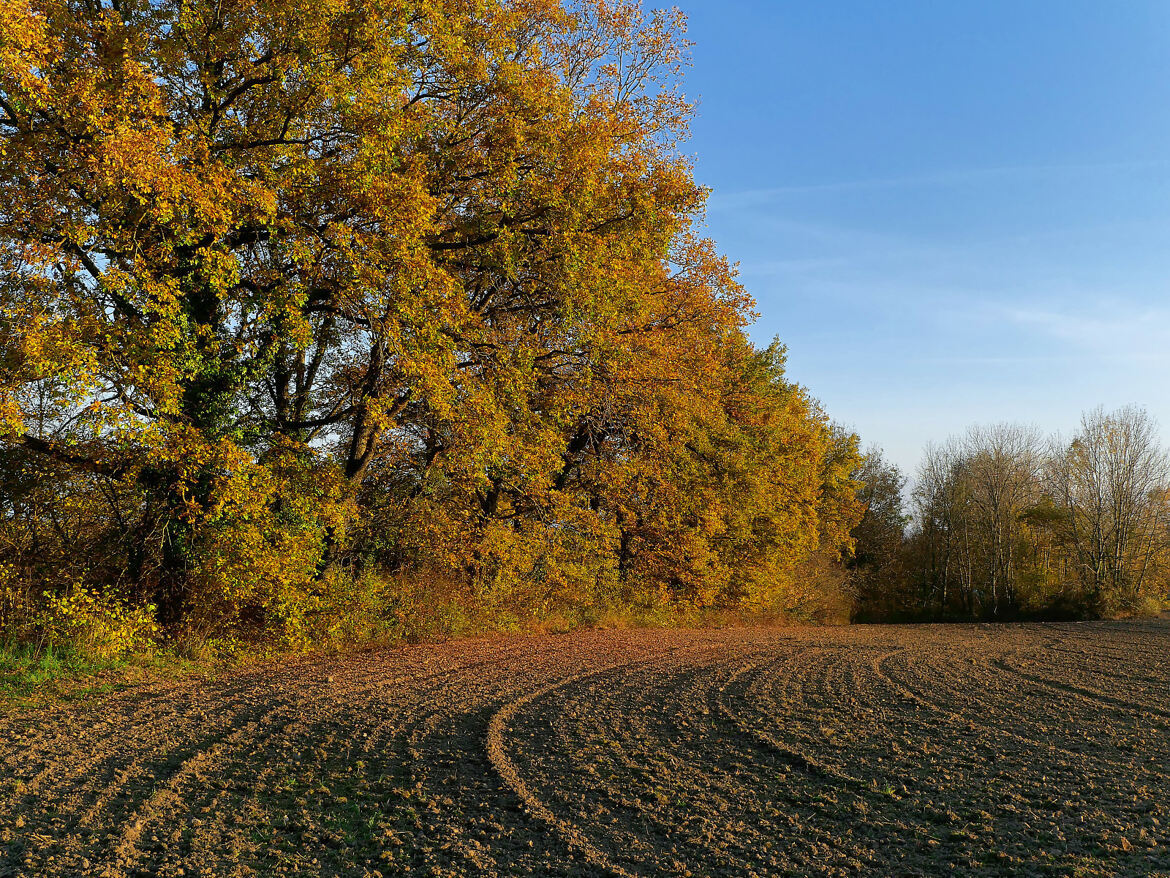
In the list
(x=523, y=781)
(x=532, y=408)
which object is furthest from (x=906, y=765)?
(x=532, y=408)

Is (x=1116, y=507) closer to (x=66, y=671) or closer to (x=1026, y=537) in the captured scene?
(x=1026, y=537)

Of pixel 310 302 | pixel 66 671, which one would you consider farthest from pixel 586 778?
pixel 310 302

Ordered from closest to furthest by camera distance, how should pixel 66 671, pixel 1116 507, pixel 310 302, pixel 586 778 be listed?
pixel 586 778, pixel 66 671, pixel 310 302, pixel 1116 507

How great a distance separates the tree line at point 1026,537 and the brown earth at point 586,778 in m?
36.5

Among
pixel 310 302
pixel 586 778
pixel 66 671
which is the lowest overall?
pixel 66 671

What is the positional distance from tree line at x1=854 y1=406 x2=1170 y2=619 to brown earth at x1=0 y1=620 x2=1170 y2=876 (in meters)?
36.5

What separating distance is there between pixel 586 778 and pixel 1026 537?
48.7m

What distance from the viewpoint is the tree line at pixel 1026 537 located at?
4094 centimetres

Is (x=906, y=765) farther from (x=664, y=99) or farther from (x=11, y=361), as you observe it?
(x=664, y=99)

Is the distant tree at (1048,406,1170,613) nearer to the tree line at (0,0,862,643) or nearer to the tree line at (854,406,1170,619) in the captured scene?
the tree line at (854,406,1170,619)

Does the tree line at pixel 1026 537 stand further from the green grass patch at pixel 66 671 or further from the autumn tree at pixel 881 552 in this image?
the green grass patch at pixel 66 671

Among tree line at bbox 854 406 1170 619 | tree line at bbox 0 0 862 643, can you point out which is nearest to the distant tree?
tree line at bbox 854 406 1170 619

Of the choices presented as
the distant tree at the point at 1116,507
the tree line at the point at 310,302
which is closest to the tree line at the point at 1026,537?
the distant tree at the point at 1116,507

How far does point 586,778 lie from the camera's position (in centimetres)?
579
